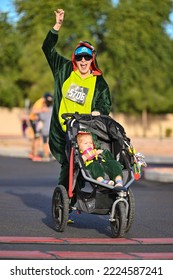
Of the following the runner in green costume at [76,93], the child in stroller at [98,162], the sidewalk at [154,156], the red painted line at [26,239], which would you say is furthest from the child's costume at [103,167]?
the sidewalk at [154,156]

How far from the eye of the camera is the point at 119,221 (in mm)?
9961

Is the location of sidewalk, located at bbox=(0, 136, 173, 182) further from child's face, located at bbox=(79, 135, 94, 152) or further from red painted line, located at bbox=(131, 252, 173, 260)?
red painted line, located at bbox=(131, 252, 173, 260)

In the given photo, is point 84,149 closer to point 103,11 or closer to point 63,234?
point 63,234

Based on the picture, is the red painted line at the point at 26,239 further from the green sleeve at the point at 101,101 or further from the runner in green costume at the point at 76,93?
the green sleeve at the point at 101,101

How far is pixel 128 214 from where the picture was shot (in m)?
10.2

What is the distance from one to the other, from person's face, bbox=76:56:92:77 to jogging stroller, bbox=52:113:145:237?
1.88 feet

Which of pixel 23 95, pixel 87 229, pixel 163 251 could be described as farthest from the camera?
pixel 23 95

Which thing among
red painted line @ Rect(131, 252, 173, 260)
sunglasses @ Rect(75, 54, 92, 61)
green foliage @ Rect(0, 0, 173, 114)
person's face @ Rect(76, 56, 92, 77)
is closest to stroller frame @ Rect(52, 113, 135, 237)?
person's face @ Rect(76, 56, 92, 77)

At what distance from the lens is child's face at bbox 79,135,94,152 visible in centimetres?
1042

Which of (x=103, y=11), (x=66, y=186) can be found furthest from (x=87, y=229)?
(x=103, y=11)

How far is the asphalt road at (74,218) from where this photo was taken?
9359 mm

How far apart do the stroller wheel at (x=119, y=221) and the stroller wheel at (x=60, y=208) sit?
54cm

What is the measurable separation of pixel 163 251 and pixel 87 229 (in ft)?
6.35
